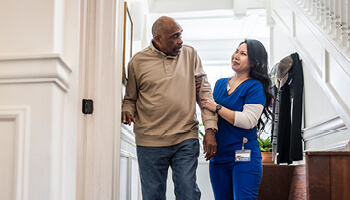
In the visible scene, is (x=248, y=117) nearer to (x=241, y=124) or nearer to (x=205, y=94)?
(x=241, y=124)

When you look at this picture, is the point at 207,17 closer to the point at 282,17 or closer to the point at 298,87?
the point at 282,17

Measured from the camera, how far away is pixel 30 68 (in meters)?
1.73

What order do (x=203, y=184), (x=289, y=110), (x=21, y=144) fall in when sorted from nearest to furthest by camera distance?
1. (x=21, y=144)
2. (x=289, y=110)
3. (x=203, y=184)

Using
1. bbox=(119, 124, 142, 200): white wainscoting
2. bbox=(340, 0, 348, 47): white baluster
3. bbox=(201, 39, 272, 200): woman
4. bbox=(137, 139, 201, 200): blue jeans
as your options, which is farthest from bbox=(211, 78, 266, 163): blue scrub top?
bbox=(340, 0, 348, 47): white baluster

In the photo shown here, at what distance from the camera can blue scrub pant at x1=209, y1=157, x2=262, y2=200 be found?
218cm

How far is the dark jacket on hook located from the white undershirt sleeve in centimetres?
179

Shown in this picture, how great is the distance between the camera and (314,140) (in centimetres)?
395

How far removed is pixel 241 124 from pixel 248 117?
0.17 feet

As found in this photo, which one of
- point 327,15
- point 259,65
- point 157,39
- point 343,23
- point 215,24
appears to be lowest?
point 259,65

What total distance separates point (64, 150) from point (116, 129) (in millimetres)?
464

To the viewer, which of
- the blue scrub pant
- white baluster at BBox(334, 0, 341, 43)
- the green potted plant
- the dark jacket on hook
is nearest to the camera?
the blue scrub pant

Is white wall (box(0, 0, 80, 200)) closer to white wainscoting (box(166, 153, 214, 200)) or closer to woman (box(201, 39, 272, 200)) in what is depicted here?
woman (box(201, 39, 272, 200))

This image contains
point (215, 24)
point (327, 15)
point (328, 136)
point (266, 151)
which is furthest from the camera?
point (215, 24)

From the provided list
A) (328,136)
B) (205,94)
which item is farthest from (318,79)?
(205,94)
